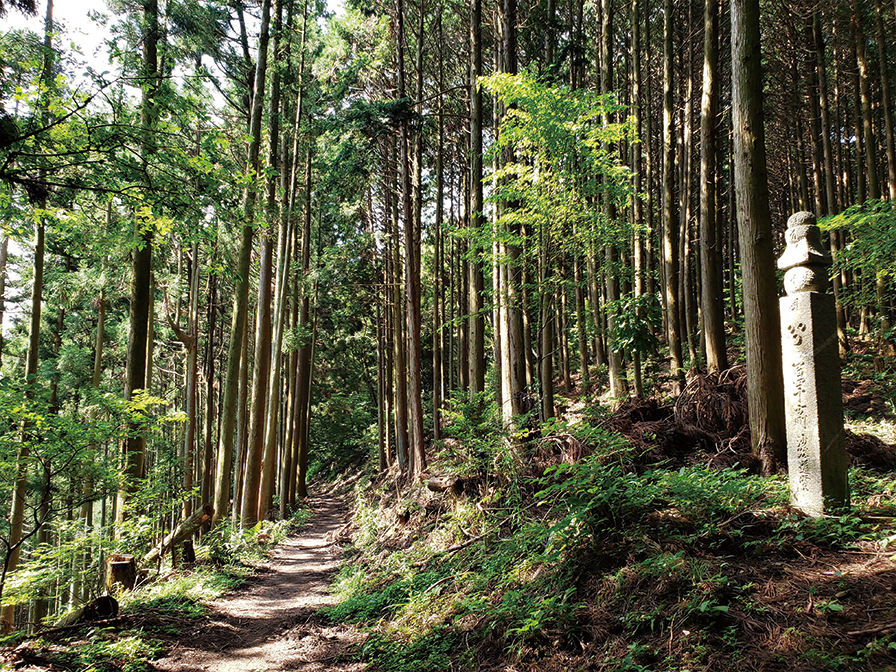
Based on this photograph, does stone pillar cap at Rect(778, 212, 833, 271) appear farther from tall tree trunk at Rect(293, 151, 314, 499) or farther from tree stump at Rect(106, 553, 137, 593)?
tall tree trunk at Rect(293, 151, 314, 499)

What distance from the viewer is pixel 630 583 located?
3.80m

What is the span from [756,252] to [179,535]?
10.0 meters

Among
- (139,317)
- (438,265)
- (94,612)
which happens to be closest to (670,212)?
(438,265)

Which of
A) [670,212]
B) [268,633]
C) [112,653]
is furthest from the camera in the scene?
[670,212]

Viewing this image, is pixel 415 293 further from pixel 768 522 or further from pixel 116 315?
pixel 116 315

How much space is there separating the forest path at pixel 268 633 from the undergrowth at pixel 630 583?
1.34 ft

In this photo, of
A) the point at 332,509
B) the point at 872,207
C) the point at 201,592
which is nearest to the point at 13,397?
the point at 201,592

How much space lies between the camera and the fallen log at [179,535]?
851 cm

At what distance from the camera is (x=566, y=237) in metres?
8.01

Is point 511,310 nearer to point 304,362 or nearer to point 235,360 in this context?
point 235,360

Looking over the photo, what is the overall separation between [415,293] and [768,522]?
910 centimetres

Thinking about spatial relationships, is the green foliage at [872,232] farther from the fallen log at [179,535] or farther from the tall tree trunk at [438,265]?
the fallen log at [179,535]

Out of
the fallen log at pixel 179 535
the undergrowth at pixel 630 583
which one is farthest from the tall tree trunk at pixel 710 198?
the fallen log at pixel 179 535

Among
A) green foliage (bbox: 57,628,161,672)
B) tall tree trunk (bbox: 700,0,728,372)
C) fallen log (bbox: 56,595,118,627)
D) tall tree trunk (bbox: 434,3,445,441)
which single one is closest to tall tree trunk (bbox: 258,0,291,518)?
tall tree trunk (bbox: 434,3,445,441)
